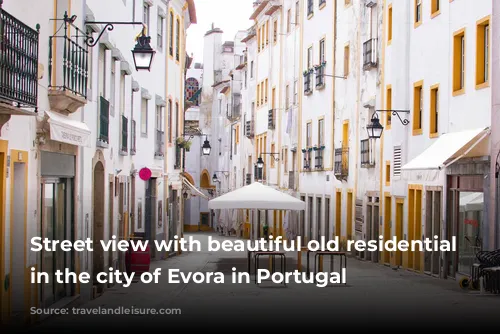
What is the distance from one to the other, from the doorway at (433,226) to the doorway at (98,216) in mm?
9138

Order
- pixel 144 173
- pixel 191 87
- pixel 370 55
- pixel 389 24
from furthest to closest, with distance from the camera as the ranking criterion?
pixel 191 87 < pixel 370 55 < pixel 389 24 < pixel 144 173

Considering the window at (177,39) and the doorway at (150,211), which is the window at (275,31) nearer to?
the window at (177,39)

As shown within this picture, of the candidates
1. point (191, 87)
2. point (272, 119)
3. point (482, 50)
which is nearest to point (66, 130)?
point (482, 50)

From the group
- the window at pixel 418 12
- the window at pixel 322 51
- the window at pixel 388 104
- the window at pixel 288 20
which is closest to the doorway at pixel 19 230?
the window at pixel 418 12

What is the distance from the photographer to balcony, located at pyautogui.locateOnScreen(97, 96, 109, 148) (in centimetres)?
2106

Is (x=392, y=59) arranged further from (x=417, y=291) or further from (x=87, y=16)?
(x=87, y=16)

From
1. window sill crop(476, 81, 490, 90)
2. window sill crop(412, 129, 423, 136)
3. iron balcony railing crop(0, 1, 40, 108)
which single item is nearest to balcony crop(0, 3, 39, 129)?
iron balcony railing crop(0, 1, 40, 108)

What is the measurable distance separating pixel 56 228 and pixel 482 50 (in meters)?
11.0

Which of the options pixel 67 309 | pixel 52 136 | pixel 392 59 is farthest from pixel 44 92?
pixel 392 59

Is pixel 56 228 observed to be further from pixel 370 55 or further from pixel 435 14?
pixel 370 55

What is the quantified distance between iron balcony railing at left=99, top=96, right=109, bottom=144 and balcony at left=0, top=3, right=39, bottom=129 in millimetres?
8088

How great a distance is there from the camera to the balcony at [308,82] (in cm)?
4473

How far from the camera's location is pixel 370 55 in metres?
33.6

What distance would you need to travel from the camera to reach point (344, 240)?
→ 3894 cm
